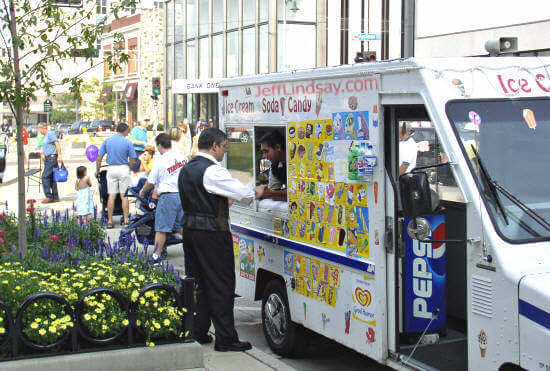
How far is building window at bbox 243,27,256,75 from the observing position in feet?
125

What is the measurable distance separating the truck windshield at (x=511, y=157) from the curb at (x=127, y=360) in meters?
2.56

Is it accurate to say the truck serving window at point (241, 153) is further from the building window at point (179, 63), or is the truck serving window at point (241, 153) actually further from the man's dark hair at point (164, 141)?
the building window at point (179, 63)

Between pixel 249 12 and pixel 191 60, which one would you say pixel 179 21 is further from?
pixel 249 12

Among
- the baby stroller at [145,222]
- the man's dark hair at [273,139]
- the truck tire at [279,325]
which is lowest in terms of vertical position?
the truck tire at [279,325]

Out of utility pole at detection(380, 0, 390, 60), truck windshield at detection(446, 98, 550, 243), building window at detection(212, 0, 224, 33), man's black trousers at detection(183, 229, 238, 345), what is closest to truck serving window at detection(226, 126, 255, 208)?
man's black trousers at detection(183, 229, 238, 345)

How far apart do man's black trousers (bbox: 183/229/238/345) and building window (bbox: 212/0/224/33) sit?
3702cm

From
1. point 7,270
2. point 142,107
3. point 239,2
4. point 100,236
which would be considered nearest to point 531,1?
point 100,236

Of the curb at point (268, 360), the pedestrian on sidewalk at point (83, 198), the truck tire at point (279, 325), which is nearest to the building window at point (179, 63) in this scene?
the pedestrian on sidewalk at point (83, 198)

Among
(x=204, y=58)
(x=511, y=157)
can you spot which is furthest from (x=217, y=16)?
(x=511, y=157)

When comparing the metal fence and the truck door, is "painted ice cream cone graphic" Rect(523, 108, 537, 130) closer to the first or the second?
the truck door

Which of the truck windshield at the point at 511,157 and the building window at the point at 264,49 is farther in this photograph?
the building window at the point at 264,49

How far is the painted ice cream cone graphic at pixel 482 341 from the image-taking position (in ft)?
14.1

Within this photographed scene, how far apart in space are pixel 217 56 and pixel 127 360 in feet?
127

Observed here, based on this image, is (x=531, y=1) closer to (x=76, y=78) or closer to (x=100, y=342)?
(x=76, y=78)
